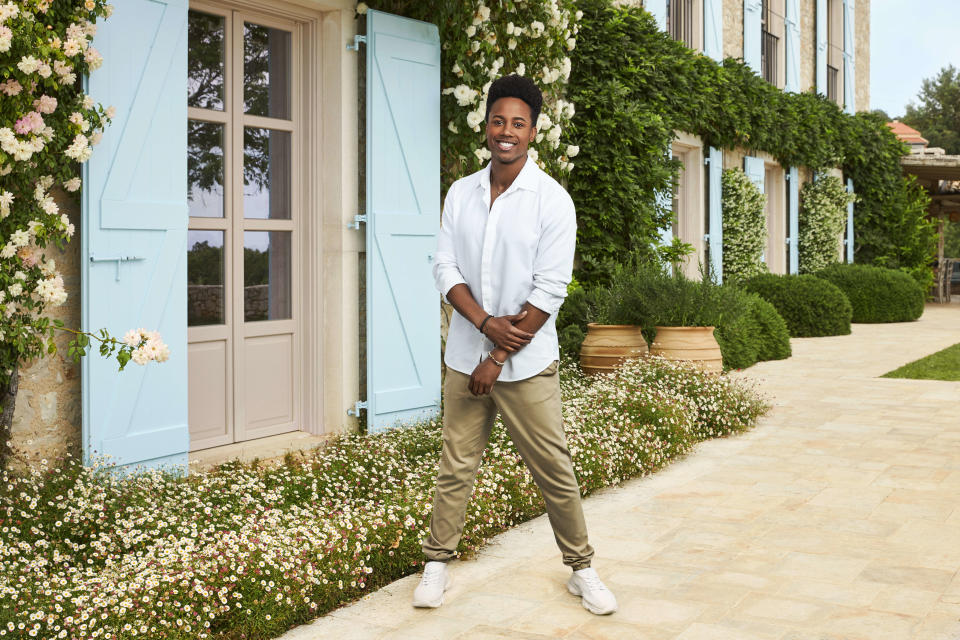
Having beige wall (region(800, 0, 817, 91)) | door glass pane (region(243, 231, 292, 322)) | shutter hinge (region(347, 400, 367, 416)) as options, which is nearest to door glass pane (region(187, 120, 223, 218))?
door glass pane (region(243, 231, 292, 322))

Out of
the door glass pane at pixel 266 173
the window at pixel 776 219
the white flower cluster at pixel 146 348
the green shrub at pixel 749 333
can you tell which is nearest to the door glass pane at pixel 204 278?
the door glass pane at pixel 266 173

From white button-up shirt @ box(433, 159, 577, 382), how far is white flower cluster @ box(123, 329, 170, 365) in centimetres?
110

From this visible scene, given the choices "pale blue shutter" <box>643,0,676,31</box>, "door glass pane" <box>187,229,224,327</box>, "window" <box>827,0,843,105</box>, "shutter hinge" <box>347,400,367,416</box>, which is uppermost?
"window" <box>827,0,843,105</box>

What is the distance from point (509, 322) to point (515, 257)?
0.21 meters

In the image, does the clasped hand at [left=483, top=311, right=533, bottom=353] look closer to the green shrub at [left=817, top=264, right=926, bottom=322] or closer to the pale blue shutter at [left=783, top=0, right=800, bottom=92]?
the pale blue shutter at [left=783, top=0, right=800, bottom=92]

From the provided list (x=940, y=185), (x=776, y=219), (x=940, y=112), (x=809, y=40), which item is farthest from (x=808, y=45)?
(x=940, y=112)

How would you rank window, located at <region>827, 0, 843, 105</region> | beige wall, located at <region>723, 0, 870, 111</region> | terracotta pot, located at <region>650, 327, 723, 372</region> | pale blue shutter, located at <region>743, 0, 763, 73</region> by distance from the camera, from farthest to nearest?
window, located at <region>827, 0, 843, 105</region>
pale blue shutter, located at <region>743, 0, 763, 73</region>
beige wall, located at <region>723, 0, 870, 111</region>
terracotta pot, located at <region>650, 327, 723, 372</region>

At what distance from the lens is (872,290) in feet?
48.6

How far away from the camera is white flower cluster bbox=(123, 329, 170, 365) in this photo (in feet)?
12.1

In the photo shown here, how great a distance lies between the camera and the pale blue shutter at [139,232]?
4.51 m

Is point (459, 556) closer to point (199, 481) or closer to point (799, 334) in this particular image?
point (199, 481)

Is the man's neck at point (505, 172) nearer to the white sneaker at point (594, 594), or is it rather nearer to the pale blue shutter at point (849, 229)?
the white sneaker at point (594, 594)

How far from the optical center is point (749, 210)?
12.6m

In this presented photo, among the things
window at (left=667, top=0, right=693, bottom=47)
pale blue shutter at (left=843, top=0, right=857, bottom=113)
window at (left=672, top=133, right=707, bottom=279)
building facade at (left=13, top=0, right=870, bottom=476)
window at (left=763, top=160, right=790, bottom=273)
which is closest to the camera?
building facade at (left=13, top=0, right=870, bottom=476)
